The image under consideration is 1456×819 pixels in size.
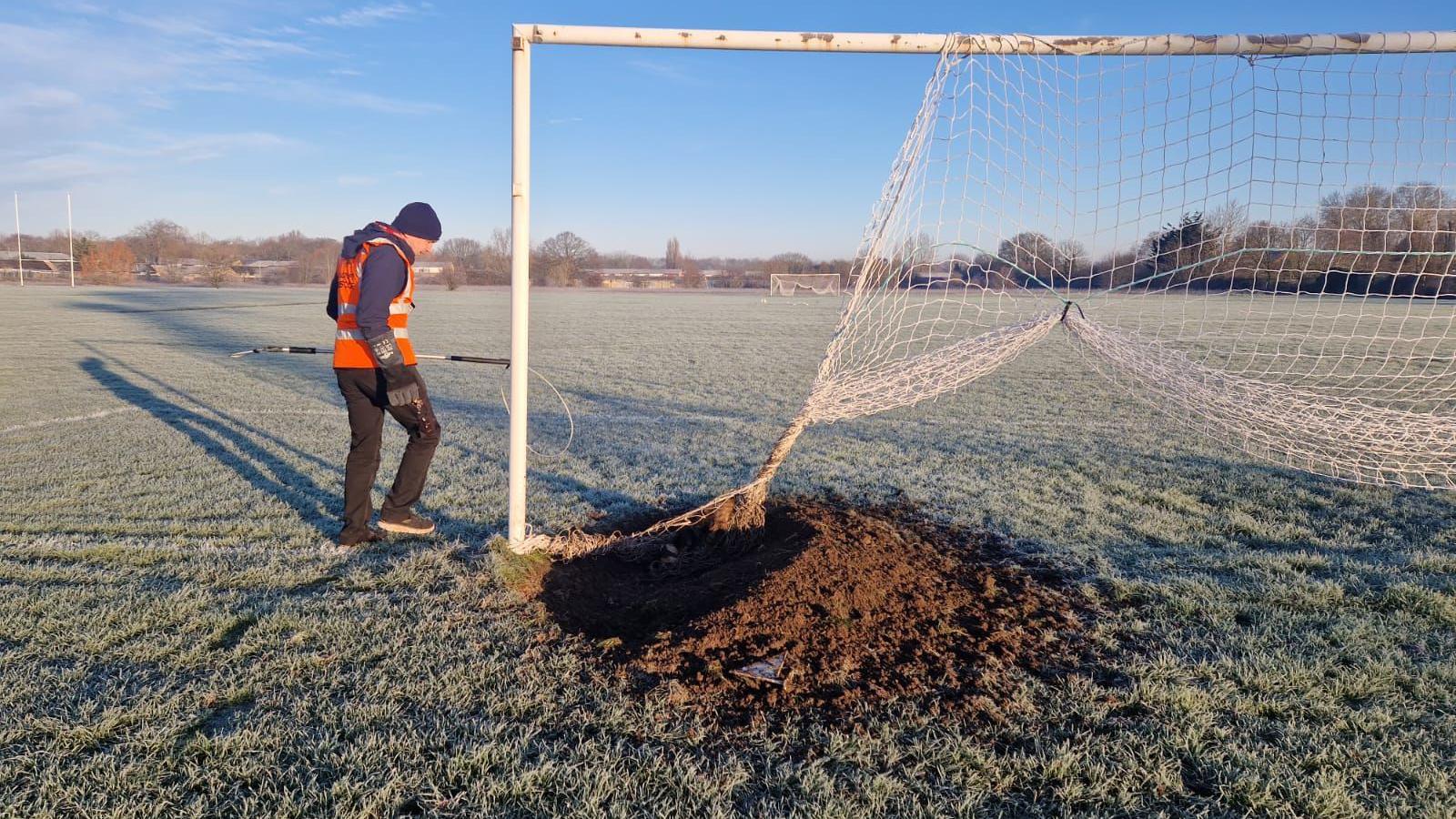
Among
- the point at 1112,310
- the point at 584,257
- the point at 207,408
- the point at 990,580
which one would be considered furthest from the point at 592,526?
the point at 584,257

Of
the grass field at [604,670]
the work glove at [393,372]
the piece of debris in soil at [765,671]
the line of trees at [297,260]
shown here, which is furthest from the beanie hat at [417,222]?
the line of trees at [297,260]

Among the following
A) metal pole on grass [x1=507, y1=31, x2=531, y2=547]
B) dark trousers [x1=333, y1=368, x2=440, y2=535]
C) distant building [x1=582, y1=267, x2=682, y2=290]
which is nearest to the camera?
metal pole on grass [x1=507, y1=31, x2=531, y2=547]

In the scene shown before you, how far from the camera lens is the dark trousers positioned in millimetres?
4648

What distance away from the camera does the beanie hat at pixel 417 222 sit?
4.54 m

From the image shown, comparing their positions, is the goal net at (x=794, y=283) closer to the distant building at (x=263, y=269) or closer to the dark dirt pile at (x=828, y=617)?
the distant building at (x=263, y=269)

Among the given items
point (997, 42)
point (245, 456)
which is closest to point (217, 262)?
point (245, 456)

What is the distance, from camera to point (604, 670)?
3244 millimetres

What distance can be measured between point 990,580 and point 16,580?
16.7 ft

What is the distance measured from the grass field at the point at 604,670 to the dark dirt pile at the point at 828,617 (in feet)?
0.59

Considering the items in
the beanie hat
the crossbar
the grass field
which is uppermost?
the crossbar

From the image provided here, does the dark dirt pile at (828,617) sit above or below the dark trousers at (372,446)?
below

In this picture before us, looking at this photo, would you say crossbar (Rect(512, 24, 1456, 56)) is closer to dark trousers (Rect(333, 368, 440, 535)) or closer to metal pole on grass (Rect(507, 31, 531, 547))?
metal pole on grass (Rect(507, 31, 531, 547))

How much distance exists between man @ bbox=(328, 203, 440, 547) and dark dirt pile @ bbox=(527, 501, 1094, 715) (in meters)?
1.19

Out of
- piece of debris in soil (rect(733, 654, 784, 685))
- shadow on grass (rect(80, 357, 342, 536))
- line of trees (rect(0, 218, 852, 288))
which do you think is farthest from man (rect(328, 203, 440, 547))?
line of trees (rect(0, 218, 852, 288))
